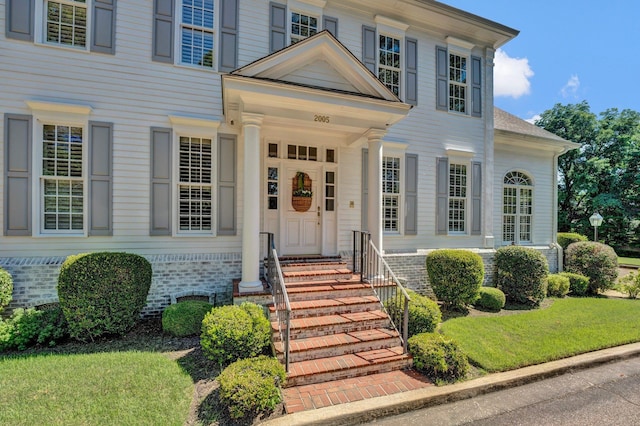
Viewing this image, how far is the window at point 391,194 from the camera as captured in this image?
27.8ft

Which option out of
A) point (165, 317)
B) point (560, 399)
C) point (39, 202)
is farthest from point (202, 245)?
point (560, 399)

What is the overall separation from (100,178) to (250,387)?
212 inches

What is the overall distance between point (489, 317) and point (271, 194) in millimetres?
5766

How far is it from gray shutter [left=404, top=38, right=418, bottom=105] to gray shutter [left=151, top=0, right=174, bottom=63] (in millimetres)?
5994

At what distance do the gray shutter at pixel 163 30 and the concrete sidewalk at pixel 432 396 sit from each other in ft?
23.5

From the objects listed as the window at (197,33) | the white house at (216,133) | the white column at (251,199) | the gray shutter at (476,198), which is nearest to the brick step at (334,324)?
the white column at (251,199)

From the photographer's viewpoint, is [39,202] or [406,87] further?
[406,87]

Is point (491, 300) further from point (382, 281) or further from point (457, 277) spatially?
point (382, 281)

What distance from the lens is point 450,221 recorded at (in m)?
9.27

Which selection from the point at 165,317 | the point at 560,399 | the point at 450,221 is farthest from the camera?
the point at 450,221

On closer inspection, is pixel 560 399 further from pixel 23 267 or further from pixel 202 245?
pixel 23 267

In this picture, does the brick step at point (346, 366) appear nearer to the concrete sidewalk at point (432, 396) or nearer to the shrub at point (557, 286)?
the concrete sidewalk at point (432, 396)

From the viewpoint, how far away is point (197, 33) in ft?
22.5

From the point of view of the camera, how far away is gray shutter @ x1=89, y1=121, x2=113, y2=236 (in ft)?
20.3
